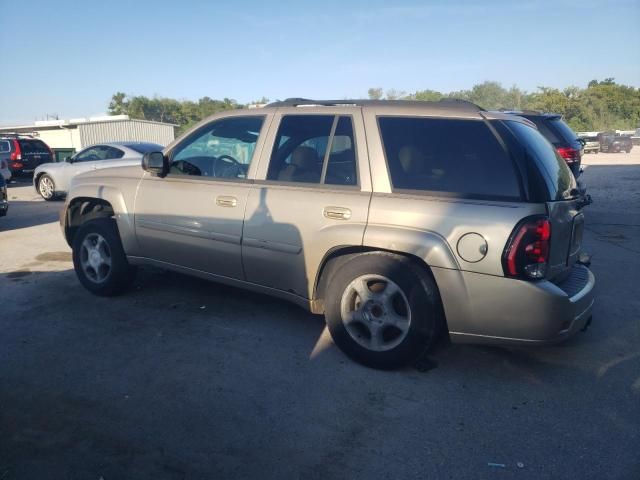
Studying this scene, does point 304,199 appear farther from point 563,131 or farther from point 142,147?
point 142,147

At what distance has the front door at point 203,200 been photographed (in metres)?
4.13

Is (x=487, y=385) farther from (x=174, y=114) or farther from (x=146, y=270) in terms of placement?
(x=174, y=114)

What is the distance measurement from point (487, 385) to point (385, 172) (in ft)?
5.34

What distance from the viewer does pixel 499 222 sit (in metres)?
3.00

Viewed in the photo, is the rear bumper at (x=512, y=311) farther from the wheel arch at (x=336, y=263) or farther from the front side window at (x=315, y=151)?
the front side window at (x=315, y=151)

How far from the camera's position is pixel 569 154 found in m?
8.61

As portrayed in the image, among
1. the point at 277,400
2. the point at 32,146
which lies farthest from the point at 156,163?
the point at 32,146

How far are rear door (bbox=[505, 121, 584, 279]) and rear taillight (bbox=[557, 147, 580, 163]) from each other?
17.7 ft

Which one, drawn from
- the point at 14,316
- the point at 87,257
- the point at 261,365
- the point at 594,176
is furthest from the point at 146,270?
the point at 594,176

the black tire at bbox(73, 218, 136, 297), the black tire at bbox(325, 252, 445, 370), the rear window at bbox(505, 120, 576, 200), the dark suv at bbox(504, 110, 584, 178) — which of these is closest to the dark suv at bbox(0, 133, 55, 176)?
the black tire at bbox(73, 218, 136, 297)

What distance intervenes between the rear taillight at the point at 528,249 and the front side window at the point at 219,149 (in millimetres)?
2242

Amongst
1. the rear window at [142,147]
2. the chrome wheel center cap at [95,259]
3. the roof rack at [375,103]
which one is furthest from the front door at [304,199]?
the rear window at [142,147]

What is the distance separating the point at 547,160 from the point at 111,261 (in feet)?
13.2

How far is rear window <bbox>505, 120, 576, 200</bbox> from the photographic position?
3.25m
